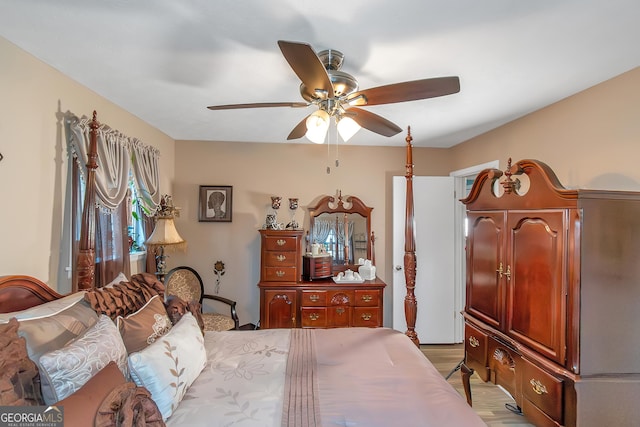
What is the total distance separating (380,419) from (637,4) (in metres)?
1.94

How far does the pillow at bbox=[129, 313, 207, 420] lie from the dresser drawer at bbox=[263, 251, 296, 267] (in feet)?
5.81

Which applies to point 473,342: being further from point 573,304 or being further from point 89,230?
point 89,230

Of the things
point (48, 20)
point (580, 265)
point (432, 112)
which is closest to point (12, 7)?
point (48, 20)

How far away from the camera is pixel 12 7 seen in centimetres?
132

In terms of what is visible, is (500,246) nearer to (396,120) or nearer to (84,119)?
(396,120)

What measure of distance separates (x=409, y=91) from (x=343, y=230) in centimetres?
243

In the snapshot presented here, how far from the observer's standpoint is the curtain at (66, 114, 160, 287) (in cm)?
200

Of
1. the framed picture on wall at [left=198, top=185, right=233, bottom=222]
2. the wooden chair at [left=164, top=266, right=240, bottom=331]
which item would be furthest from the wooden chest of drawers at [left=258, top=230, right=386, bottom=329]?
the framed picture on wall at [left=198, top=185, right=233, bottom=222]

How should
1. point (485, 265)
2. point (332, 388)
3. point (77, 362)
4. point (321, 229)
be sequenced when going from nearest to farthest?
point (77, 362) → point (332, 388) → point (485, 265) → point (321, 229)

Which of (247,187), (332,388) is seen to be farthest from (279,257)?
(332,388)

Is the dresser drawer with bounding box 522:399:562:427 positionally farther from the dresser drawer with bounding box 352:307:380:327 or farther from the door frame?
the door frame

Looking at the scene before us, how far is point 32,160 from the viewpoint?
172 centimetres

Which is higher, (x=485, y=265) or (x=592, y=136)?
(x=592, y=136)

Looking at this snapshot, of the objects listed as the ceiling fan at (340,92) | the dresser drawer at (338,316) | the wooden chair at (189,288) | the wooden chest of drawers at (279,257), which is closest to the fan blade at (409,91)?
the ceiling fan at (340,92)
